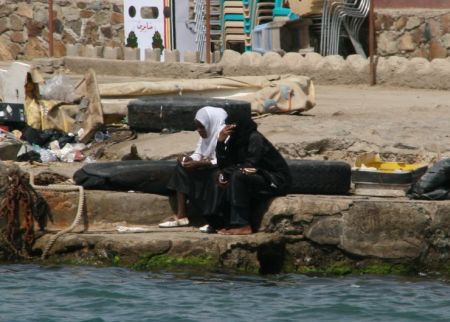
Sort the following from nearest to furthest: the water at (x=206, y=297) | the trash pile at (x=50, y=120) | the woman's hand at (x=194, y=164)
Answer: the water at (x=206, y=297) < the woman's hand at (x=194, y=164) < the trash pile at (x=50, y=120)

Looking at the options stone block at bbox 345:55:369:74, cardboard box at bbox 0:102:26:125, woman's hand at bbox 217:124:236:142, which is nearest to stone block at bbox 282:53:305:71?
stone block at bbox 345:55:369:74

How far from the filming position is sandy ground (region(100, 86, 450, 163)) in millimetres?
14992

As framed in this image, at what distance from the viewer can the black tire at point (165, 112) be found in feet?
52.0

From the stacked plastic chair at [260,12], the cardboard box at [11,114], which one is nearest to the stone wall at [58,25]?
the stacked plastic chair at [260,12]

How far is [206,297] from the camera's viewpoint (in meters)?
12.0

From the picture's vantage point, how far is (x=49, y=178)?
44.7 ft

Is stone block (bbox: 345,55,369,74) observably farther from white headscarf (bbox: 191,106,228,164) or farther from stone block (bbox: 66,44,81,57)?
white headscarf (bbox: 191,106,228,164)

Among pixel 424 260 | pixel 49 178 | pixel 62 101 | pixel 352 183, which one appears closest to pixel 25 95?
pixel 62 101

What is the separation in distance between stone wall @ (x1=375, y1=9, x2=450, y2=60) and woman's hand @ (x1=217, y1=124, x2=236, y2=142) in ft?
30.1

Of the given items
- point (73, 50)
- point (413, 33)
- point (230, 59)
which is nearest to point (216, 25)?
point (73, 50)

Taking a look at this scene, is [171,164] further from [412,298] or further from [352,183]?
[412,298]

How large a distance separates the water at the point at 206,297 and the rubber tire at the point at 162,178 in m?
0.89

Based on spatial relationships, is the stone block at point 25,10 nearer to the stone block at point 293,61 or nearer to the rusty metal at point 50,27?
the rusty metal at point 50,27

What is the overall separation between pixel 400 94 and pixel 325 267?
6949 millimetres
